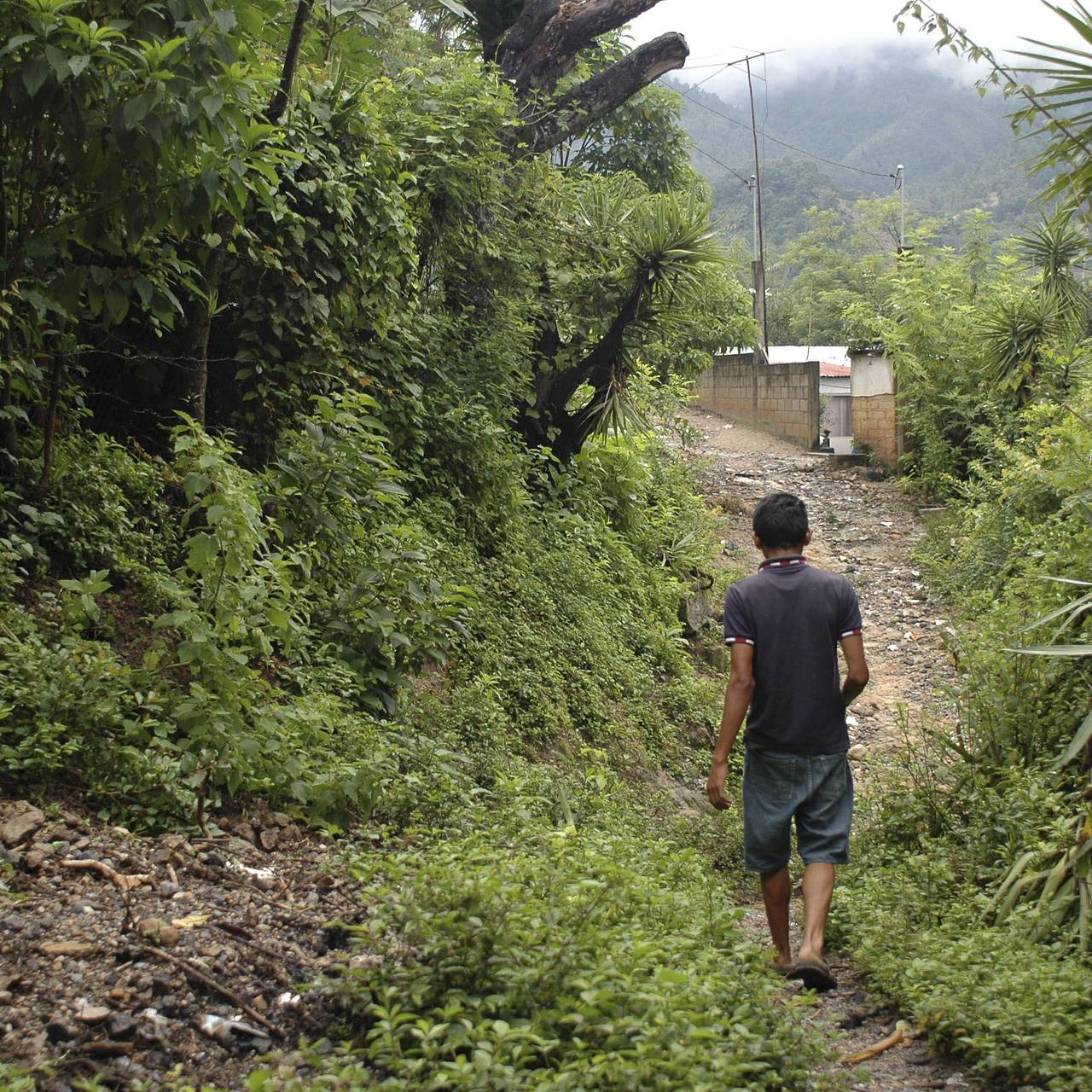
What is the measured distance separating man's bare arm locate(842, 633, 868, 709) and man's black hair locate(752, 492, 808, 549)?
40cm

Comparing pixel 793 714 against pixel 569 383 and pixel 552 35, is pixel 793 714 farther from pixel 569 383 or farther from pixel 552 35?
pixel 552 35

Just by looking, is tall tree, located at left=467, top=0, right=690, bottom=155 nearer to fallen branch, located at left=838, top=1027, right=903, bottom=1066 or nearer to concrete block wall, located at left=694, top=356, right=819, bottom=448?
fallen branch, located at left=838, top=1027, right=903, bottom=1066

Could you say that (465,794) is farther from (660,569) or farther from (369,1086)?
(660,569)

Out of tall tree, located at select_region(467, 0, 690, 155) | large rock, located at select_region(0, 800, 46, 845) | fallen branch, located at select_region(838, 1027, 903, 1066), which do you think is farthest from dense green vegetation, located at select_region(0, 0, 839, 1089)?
tall tree, located at select_region(467, 0, 690, 155)

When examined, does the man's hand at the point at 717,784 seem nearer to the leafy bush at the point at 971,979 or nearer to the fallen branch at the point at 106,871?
the leafy bush at the point at 971,979

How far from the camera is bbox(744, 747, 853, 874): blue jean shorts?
12.9 ft

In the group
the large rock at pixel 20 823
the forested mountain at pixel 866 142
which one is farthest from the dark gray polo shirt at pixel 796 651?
the forested mountain at pixel 866 142

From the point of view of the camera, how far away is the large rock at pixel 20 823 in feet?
10.4

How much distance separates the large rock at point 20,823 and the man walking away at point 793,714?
7.40ft

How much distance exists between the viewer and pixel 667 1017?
95.7 inches

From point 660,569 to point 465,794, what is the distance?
6.83 meters

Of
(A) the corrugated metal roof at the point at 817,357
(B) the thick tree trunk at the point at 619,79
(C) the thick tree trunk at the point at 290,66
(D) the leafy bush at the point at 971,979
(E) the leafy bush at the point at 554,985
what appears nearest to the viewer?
(E) the leafy bush at the point at 554,985

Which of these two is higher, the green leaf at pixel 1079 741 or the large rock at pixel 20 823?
the green leaf at pixel 1079 741

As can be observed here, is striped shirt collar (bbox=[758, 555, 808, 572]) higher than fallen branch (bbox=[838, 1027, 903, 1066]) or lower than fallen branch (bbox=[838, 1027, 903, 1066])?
higher
